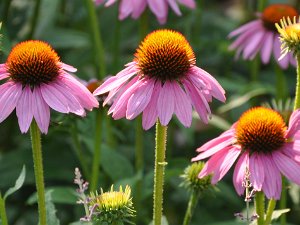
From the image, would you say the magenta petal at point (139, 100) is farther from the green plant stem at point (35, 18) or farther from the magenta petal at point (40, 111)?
the green plant stem at point (35, 18)

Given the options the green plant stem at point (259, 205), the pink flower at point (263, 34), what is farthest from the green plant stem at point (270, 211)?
the pink flower at point (263, 34)

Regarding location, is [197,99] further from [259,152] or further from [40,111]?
[40,111]

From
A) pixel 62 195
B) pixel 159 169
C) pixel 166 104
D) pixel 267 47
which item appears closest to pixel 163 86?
pixel 166 104

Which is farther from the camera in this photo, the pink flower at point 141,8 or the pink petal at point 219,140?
the pink flower at point 141,8

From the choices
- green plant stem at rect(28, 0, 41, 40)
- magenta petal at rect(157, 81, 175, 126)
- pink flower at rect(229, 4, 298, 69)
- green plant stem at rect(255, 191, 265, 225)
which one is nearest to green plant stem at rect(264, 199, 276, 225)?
green plant stem at rect(255, 191, 265, 225)

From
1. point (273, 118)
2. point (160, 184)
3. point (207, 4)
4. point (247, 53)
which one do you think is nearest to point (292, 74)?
point (247, 53)

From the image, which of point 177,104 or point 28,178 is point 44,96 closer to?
point 177,104

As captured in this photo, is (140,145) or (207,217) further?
(207,217)
